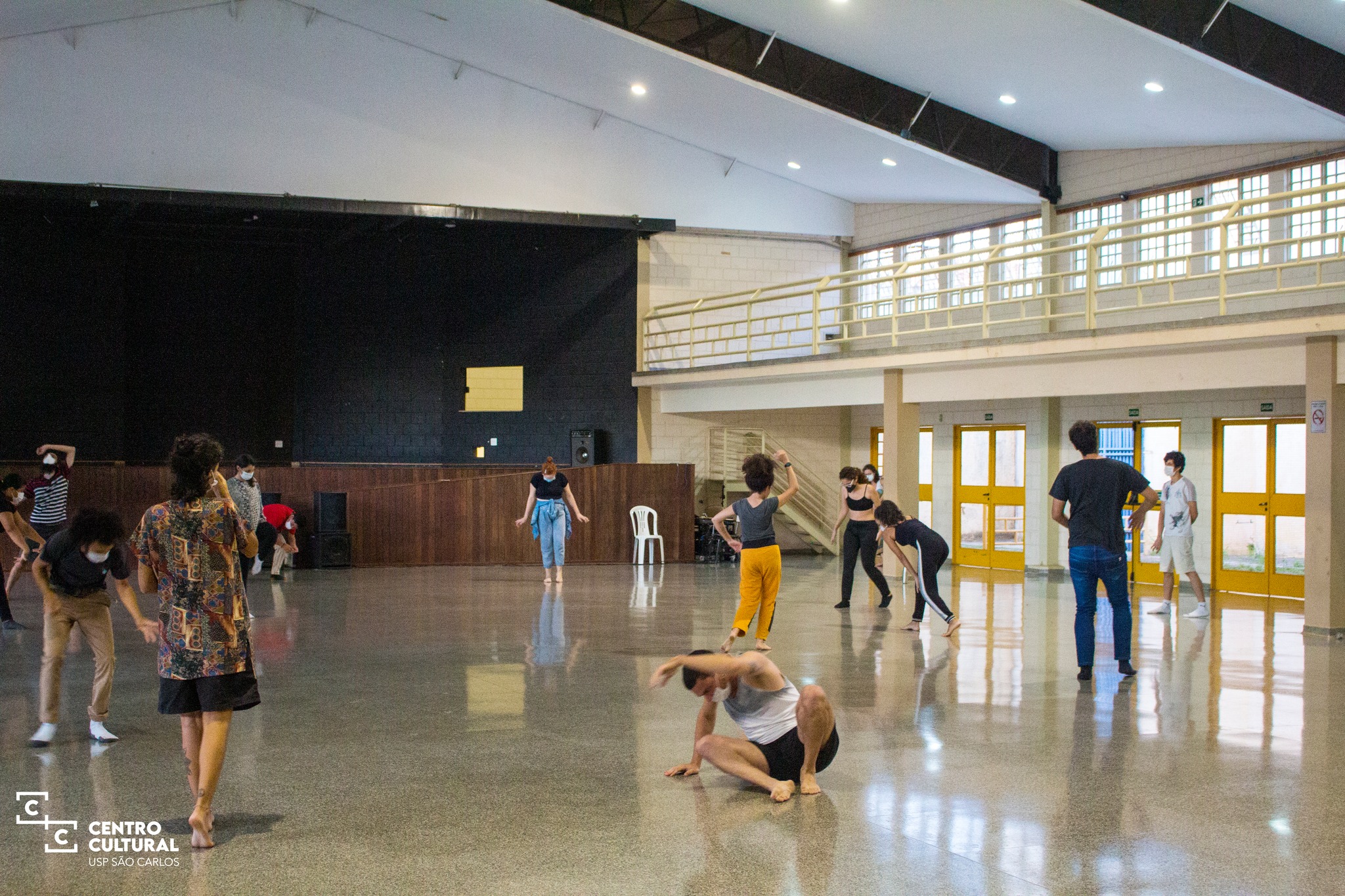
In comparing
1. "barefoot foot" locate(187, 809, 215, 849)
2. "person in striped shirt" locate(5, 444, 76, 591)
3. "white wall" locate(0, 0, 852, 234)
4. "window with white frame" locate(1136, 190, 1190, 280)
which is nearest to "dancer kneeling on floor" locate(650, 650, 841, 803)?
"barefoot foot" locate(187, 809, 215, 849)

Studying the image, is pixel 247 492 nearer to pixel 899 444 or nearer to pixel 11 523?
pixel 11 523

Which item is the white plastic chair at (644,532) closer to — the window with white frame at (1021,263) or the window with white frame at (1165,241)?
the window with white frame at (1021,263)

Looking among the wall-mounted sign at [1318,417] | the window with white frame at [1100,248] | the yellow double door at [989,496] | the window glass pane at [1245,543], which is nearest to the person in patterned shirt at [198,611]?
the wall-mounted sign at [1318,417]

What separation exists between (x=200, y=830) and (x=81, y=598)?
2254 mm

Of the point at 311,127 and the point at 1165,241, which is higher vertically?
the point at 311,127

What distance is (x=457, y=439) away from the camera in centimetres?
2062

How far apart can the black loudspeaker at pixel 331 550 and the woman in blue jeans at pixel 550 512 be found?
12.6ft

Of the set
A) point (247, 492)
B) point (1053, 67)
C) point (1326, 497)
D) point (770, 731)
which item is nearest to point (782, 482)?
point (1053, 67)

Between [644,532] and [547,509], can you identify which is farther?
[644,532]

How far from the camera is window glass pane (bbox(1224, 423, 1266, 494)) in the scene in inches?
586

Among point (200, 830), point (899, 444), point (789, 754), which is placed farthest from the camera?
point (899, 444)

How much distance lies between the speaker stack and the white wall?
209 inches

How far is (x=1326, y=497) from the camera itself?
11.0 meters

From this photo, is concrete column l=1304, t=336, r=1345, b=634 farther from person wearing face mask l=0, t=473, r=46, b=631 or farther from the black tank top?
person wearing face mask l=0, t=473, r=46, b=631
